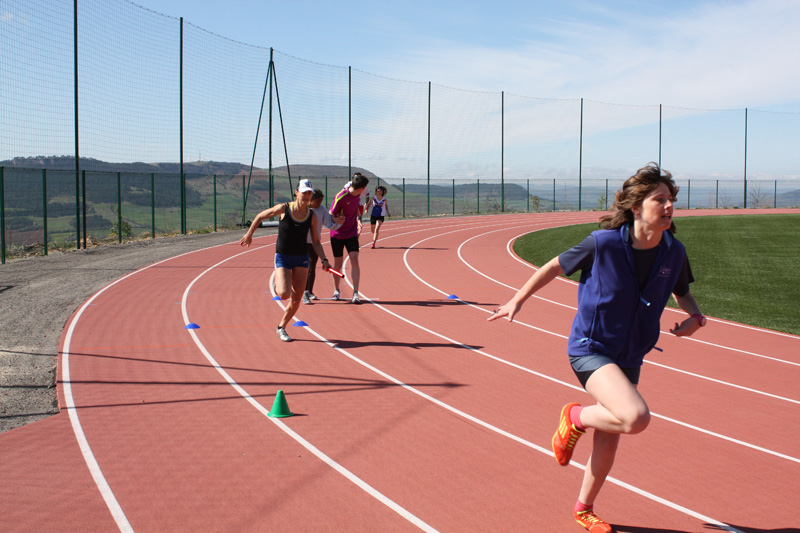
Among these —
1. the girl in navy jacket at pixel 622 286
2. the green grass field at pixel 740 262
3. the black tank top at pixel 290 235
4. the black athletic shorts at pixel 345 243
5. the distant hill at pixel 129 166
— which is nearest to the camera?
the girl in navy jacket at pixel 622 286

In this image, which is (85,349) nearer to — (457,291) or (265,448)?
(265,448)

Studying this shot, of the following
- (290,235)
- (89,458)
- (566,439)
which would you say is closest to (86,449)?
(89,458)

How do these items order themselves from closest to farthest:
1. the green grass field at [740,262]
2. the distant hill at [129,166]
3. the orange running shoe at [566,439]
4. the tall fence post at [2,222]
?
the orange running shoe at [566,439] < the green grass field at [740,262] < the tall fence post at [2,222] < the distant hill at [129,166]

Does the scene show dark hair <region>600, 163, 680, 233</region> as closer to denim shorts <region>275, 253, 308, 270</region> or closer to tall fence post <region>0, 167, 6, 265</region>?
denim shorts <region>275, 253, 308, 270</region>

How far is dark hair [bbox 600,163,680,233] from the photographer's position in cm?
356

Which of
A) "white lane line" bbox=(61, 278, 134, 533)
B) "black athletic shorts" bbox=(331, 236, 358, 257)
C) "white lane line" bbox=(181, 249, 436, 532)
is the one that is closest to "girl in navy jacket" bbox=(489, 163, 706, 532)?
"white lane line" bbox=(181, 249, 436, 532)

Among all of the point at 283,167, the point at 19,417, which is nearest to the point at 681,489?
the point at 19,417

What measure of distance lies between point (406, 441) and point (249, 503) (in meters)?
1.56

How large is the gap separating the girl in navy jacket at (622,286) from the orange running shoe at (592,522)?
602 mm

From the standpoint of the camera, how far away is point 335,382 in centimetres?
727

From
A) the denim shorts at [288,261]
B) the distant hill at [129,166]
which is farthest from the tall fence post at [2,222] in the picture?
the denim shorts at [288,261]

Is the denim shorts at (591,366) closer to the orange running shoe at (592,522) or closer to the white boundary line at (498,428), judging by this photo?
the orange running shoe at (592,522)

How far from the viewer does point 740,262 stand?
57.6ft

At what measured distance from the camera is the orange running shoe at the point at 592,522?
3908 millimetres
